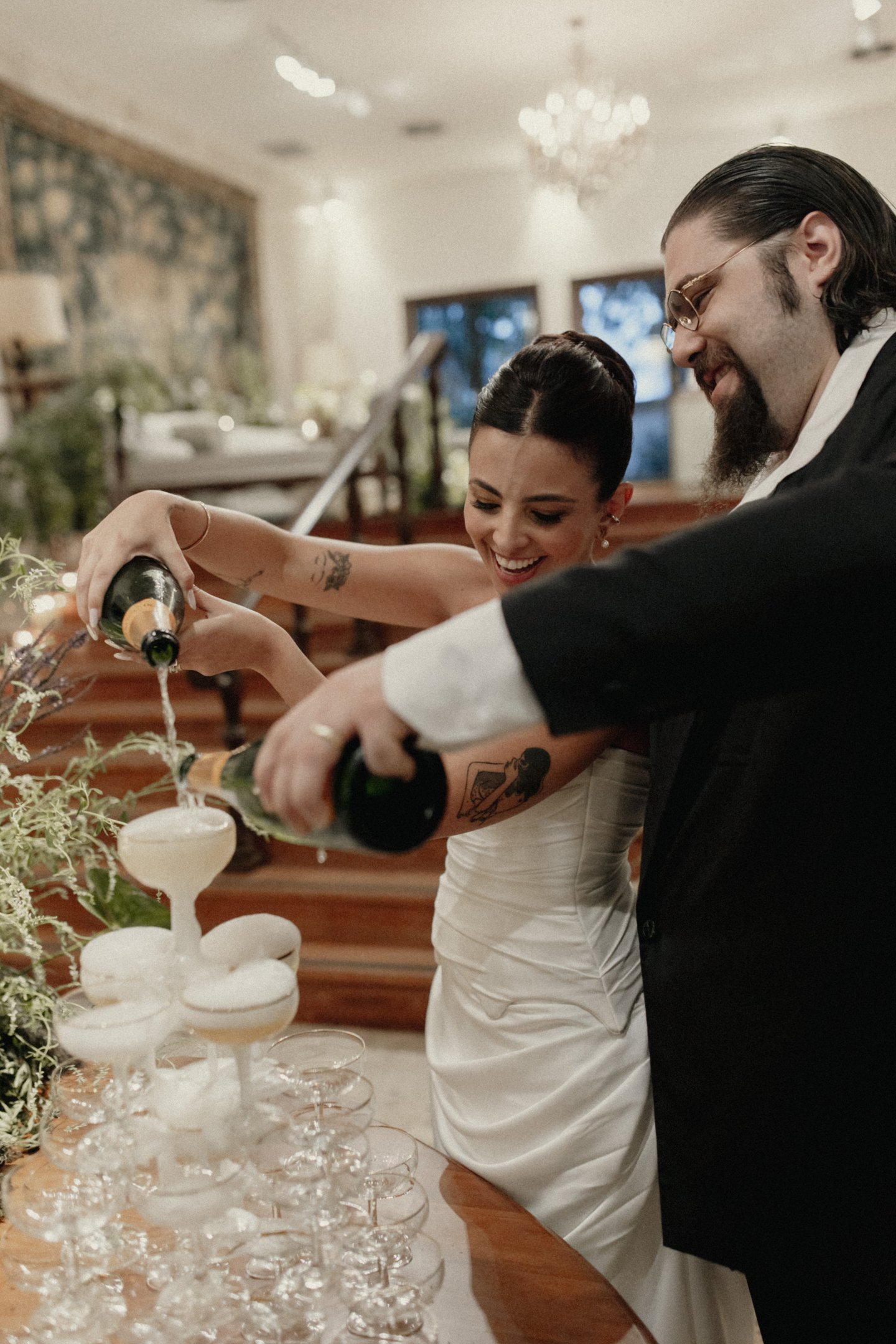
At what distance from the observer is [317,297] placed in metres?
11.9

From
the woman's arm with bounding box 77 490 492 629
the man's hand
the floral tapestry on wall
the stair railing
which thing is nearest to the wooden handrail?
the stair railing

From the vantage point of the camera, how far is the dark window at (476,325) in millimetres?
11625

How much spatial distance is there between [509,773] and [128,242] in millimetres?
8798

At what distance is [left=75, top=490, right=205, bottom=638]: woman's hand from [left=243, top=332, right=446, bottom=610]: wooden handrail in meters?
2.32

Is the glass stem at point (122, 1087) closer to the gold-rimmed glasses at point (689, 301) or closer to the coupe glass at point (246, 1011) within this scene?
the coupe glass at point (246, 1011)

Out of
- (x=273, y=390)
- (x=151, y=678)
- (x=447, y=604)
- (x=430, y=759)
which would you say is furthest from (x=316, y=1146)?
(x=273, y=390)

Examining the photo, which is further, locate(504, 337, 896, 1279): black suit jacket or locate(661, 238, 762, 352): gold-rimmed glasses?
locate(661, 238, 762, 352): gold-rimmed glasses

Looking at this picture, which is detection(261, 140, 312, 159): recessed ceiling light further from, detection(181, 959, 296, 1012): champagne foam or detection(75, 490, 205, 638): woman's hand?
detection(181, 959, 296, 1012): champagne foam

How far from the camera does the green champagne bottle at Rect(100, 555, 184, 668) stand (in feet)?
3.92

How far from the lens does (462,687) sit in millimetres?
835

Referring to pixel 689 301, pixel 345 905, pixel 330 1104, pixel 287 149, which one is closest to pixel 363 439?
pixel 345 905

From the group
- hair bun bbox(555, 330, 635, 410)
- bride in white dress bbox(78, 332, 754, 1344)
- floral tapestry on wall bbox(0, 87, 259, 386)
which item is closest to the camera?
bride in white dress bbox(78, 332, 754, 1344)

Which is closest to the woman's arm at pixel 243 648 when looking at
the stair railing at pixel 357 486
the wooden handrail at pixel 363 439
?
the stair railing at pixel 357 486

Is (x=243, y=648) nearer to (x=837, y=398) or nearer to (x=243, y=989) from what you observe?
(x=243, y=989)
